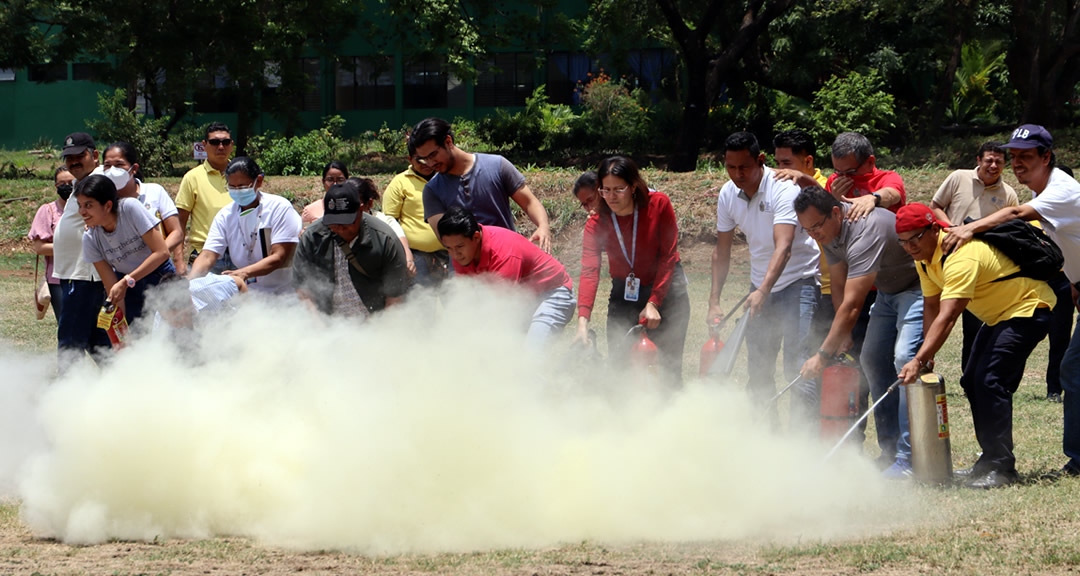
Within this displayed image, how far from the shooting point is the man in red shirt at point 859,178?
6.43m

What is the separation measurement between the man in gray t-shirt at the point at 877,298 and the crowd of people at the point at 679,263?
0.04ft

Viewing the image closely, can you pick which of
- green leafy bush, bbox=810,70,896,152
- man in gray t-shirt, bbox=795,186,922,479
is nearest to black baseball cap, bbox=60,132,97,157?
man in gray t-shirt, bbox=795,186,922,479

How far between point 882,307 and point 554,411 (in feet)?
7.22

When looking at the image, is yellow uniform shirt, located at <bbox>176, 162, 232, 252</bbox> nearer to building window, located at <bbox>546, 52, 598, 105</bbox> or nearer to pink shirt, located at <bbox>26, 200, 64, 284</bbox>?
pink shirt, located at <bbox>26, 200, 64, 284</bbox>

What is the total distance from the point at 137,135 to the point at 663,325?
2363 cm

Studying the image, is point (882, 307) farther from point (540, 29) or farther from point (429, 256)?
point (540, 29)

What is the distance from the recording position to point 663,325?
6.57 m

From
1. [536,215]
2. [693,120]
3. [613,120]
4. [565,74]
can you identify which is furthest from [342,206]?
[565,74]

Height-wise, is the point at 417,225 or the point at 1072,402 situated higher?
the point at 417,225

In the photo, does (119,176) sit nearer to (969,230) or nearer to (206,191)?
(206,191)

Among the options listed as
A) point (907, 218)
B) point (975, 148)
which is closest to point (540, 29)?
point (975, 148)

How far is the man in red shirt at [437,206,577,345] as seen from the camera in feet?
19.4

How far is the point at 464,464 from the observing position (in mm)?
4969

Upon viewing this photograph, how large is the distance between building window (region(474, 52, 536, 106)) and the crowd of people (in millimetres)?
26724
